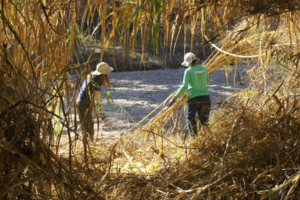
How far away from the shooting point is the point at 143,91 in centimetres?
1259

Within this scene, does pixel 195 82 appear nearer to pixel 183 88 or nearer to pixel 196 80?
pixel 196 80

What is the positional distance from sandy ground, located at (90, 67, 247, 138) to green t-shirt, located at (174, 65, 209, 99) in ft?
6.99

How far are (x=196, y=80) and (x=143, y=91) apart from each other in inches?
264

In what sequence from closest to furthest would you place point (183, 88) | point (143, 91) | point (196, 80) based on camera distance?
point (183, 88) → point (196, 80) → point (143, 91)

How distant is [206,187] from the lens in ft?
8.37

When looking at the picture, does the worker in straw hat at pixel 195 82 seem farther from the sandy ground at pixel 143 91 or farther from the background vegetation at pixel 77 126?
the background vegetation at pixel 77 126

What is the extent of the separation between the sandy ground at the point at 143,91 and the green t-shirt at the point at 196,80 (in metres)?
2.13

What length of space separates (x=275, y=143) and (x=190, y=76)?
3245mm

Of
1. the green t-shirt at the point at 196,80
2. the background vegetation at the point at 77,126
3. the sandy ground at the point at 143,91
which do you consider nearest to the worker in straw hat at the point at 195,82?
the green t-shirt at the point at 196,80

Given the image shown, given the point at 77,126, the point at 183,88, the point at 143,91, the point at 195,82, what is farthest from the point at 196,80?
the point at 143,91

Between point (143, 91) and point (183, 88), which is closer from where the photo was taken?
point (183, 88)

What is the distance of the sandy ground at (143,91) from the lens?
9555mm

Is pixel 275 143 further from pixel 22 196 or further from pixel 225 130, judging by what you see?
pixel 22 196

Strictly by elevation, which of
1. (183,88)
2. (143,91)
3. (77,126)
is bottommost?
(143,91)
